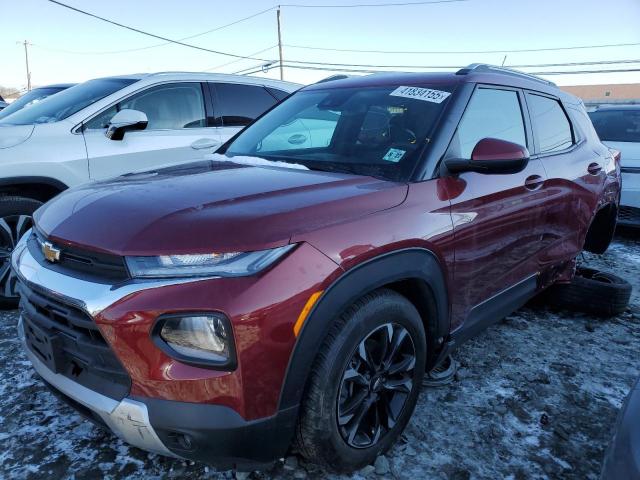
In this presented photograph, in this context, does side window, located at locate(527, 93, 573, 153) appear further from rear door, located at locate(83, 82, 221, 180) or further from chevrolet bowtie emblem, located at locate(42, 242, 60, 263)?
chevrolet bowtie emblem, located at locate(42, 242, 60, 263)

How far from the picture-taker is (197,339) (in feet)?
5.29

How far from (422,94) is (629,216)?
15.5 feet

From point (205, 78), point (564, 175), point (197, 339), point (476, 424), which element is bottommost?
point (476, 424)

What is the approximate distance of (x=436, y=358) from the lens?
→ 99.4 inches

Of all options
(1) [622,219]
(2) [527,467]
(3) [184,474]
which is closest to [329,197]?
(3) [184,474]

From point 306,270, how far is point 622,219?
5.83 metres

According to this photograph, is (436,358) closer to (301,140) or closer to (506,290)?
(506,290)

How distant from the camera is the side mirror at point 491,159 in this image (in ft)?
7.55

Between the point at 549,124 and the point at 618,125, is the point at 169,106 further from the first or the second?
the point at 618,125

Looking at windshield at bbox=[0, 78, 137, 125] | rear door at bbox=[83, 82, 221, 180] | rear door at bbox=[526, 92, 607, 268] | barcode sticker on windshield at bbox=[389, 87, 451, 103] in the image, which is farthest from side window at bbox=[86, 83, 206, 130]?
rear door at bbox=[526, 92, 607, 268]

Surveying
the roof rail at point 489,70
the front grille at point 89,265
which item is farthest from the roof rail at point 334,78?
the front grille at point 89,265

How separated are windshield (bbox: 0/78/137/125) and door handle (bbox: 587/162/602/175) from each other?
387 cm

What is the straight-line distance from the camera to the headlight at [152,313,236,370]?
159 centimetres

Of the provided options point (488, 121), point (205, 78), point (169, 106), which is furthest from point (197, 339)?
point (205, 78)
